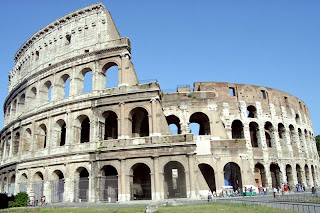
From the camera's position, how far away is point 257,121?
1147 inches

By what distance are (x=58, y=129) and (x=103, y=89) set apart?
5362mm

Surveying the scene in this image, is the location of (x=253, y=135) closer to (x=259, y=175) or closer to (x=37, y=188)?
(x=259, y=175)

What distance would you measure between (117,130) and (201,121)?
9423 millimetres

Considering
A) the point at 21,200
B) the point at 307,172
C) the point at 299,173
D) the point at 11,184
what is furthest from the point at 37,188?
the point at 307,172

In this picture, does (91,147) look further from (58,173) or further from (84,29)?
(84,29)

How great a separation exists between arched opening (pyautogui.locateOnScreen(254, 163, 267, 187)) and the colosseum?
0.33 ft

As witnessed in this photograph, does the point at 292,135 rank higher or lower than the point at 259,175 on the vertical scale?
higher

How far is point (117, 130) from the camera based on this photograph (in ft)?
75.3

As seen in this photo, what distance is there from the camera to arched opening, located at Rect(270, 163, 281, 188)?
28.9m

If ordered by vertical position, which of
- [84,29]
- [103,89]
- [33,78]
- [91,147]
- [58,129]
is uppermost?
[84,29]

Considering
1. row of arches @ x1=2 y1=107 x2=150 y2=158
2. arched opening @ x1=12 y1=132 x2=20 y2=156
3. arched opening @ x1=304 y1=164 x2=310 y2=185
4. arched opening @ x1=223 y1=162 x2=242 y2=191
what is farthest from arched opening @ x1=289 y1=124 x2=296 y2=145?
arched opening @ x1=12 y1=132 x2=20 y2=156

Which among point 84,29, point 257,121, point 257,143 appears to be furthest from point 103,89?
point 257,143

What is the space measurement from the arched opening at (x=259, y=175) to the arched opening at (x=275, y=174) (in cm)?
162

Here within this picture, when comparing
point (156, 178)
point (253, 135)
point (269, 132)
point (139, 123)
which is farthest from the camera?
point (253, 135)
